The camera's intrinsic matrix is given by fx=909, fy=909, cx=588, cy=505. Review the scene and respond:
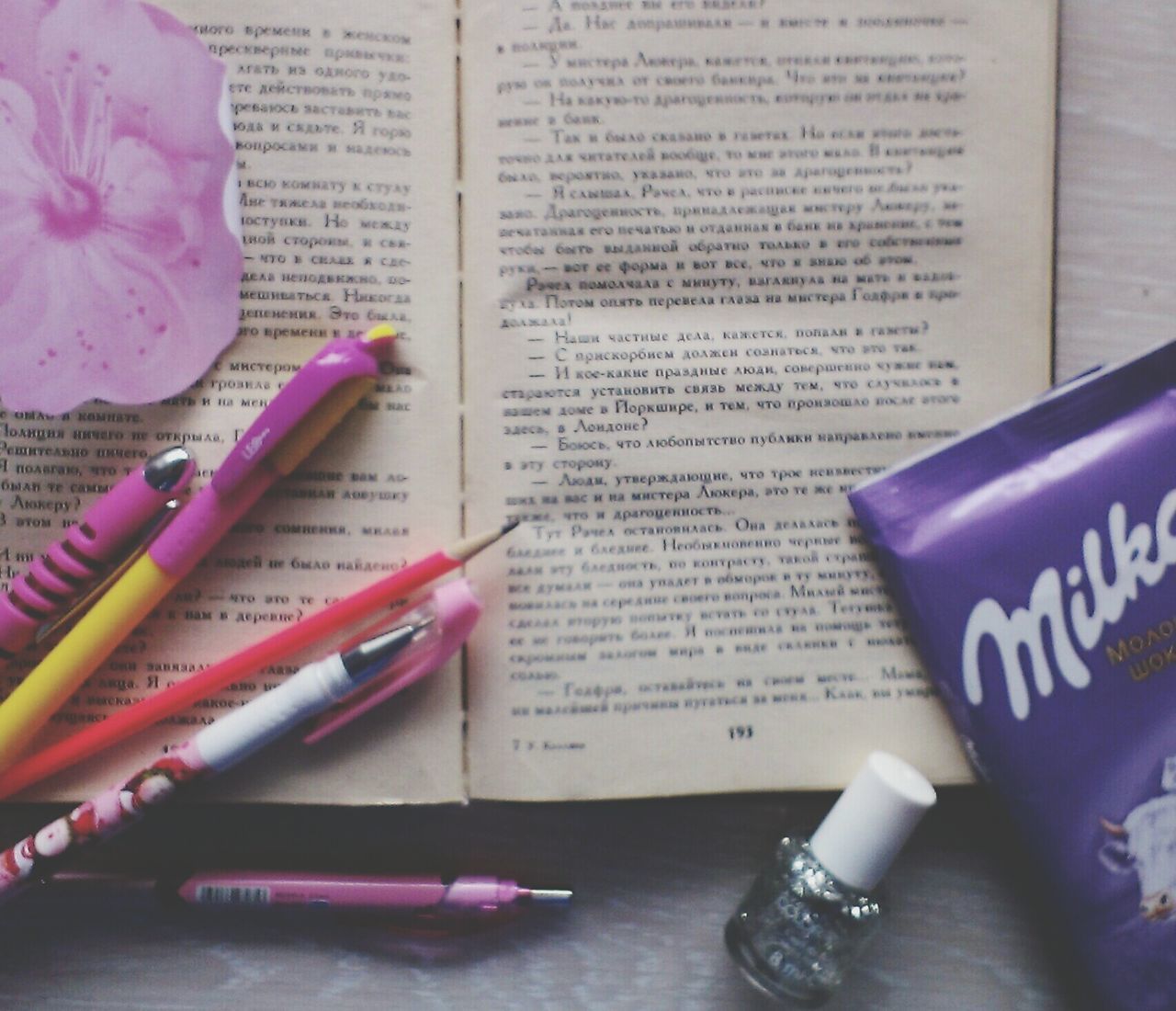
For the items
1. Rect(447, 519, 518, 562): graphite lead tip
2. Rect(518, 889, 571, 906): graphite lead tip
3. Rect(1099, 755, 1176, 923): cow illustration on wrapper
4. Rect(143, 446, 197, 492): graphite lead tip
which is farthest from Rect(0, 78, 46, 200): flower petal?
Rect(1099, 755, 1176, 923): cow illustration on wrapper

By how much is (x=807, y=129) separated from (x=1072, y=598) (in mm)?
218

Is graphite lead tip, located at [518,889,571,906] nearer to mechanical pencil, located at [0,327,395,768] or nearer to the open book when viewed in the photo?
the open book

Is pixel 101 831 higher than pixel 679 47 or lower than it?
lower

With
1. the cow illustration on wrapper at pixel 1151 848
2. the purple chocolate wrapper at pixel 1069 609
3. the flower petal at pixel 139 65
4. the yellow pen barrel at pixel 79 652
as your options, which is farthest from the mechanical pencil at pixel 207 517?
the cow illustration on wrapper at pixel 1151 848

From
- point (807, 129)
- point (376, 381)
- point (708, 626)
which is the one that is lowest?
point (708, 626)

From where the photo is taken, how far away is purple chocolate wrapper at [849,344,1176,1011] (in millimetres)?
360

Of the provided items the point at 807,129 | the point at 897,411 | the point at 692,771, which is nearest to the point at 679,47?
the point at 807,129

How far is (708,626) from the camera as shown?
0.37 meters

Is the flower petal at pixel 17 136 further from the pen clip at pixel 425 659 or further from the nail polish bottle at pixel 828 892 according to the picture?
the nail polish bottle at pixel 828 892

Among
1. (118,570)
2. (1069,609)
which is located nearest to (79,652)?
(118,570)

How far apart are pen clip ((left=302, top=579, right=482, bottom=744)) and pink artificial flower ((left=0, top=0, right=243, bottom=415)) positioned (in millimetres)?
140

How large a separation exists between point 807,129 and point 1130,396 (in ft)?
0.56

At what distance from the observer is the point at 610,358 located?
0.37 meters

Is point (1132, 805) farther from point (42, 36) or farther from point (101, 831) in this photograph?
point (42, 36)
